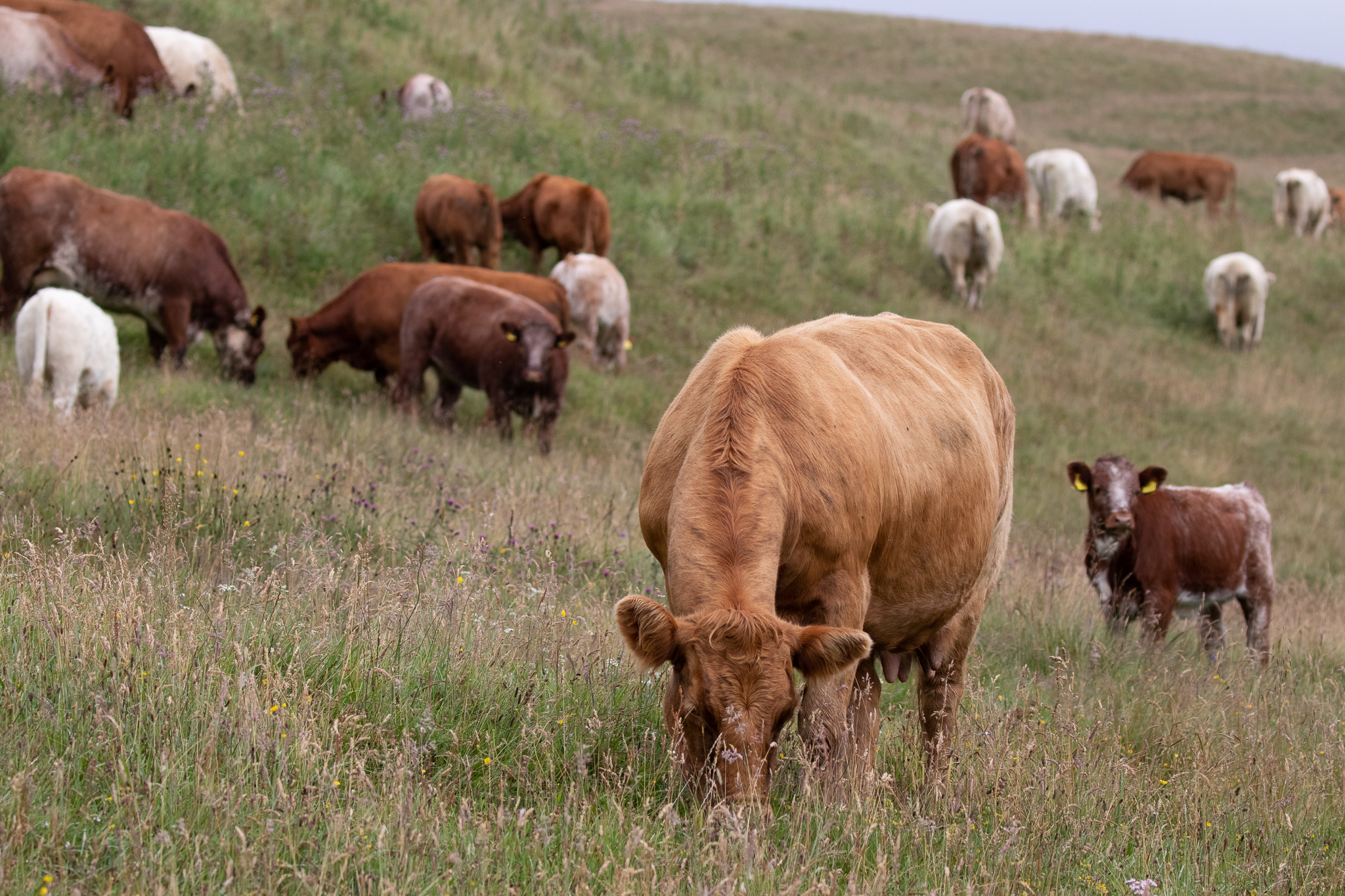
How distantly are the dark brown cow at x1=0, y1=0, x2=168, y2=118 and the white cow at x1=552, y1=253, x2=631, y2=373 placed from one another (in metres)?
6.40

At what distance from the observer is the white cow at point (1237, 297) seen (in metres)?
20.0

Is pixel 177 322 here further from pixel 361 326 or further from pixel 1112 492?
pixel 1112 492

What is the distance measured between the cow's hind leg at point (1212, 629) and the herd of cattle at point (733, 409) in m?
0.08

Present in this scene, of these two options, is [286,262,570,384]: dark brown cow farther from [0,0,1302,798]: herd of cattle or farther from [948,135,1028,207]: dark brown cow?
[948,135,1028,207]: dark brown cow

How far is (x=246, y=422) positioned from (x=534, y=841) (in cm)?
627

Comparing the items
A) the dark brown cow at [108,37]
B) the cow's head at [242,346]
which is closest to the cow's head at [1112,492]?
the cow's head at [242,346]

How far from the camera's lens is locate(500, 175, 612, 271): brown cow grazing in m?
14.9

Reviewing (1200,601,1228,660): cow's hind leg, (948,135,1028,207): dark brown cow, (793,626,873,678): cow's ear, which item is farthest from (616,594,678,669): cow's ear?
(948,135,1028,207): dark brown cow

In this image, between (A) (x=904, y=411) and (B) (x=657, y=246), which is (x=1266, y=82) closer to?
(B) (x=657, y=246)

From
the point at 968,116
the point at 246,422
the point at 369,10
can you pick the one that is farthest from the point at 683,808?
the point at 968,116

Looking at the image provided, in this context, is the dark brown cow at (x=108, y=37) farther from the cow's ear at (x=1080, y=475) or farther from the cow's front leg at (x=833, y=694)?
the cow's front leg at (x=833, y=694)

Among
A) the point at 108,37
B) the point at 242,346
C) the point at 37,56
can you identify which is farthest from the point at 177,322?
the point at 108,37

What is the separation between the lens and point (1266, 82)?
5478cm

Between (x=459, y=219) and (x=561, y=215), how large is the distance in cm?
135
